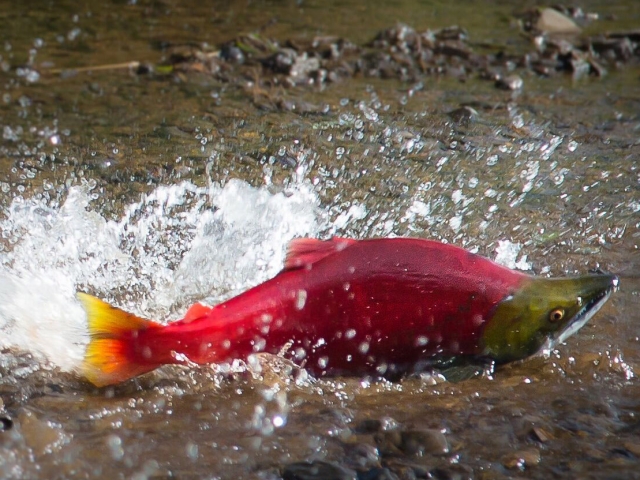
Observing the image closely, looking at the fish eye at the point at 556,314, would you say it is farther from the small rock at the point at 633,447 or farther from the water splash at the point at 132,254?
the water splash at the point at 132,254

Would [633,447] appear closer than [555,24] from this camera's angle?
Yes

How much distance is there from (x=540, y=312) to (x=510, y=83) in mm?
5118

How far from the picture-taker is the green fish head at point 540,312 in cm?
291

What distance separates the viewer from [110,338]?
2.78 metres

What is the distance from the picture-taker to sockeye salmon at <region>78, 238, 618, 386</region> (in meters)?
2.81

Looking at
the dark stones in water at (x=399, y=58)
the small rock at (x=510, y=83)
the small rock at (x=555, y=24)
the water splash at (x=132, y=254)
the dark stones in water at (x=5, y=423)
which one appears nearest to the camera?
the dark stones in water at (x=5, y=423)

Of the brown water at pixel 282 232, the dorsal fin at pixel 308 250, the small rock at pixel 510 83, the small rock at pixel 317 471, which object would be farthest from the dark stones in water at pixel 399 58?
the small rock at pixel 317 471

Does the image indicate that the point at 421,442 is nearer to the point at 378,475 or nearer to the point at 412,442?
the point at 412,442

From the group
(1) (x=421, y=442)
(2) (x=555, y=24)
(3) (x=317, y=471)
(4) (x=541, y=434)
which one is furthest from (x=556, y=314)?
(2) (x=555, y=24)

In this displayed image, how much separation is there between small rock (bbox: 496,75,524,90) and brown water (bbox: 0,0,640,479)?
121 mm

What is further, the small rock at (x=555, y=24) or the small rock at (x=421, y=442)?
the small rock at (x=555, y=24)

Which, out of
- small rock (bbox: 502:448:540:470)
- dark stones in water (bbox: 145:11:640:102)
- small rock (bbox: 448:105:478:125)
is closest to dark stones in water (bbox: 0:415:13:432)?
small rock (bbox: 502:448:540:470)

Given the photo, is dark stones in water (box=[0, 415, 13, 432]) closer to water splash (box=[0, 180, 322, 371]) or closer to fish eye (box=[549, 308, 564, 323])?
water splash (box=[0, 180, 322, 371])

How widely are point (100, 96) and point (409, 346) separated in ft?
17.1
